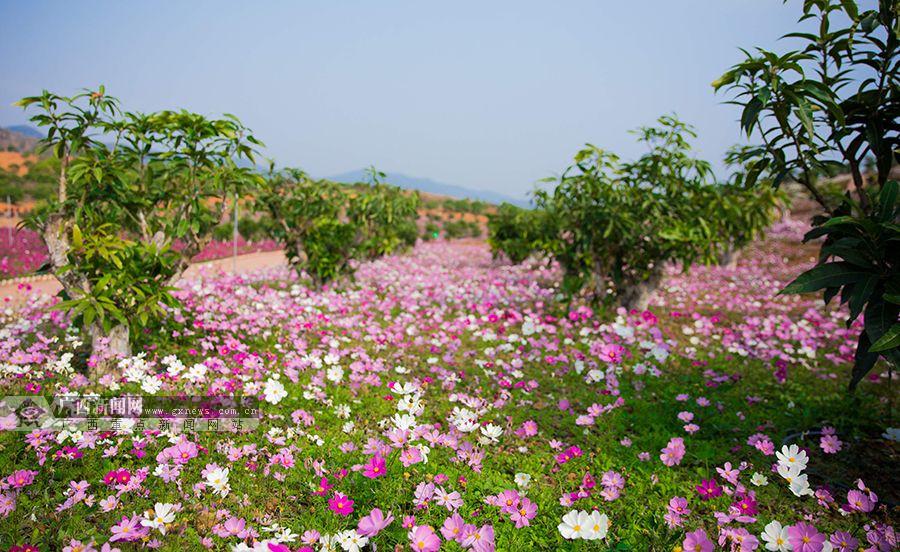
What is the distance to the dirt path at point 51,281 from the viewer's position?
621 centimetres

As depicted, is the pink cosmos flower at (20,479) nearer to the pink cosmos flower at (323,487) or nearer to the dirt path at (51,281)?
the pink cosmos flower at (323,487)

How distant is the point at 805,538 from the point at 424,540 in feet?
4.88

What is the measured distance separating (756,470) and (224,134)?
457cm

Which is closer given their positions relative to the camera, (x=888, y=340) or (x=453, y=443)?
(x=888, y=340)

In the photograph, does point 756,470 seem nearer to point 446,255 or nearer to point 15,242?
point 446,255

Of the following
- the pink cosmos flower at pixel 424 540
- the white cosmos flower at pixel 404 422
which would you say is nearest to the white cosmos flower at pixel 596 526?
the pink cosmos flower at pixel 424 540

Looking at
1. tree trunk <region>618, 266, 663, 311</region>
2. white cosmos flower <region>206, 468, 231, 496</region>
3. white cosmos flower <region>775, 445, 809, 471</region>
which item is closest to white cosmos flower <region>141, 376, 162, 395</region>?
white cosmos flower <region>206, 468, 231, 496</region>

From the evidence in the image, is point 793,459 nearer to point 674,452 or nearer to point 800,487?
point 800,487

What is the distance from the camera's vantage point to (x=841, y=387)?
14.8ft

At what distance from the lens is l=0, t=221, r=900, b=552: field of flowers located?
7.09 ft

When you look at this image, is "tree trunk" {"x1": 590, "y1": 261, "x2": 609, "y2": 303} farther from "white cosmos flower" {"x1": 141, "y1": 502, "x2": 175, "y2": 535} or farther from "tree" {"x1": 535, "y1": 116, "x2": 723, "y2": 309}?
"white cosmos flower" {"x1": 141, "y1": 502, "x2": 175, "y2": 535}

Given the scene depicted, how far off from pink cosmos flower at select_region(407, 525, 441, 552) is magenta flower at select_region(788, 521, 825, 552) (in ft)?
4.59

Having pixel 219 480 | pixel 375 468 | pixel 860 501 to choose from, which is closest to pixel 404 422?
pixel 375 468

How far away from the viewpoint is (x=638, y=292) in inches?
270
